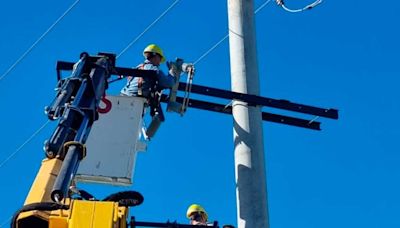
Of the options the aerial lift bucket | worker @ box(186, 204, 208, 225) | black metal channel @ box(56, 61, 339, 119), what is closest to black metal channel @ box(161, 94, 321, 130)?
black metal channel @ box(56, 61, 339, 119)

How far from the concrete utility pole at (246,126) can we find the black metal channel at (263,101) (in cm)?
7

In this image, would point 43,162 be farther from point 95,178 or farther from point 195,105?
point 195,105

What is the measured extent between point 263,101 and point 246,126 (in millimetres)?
368

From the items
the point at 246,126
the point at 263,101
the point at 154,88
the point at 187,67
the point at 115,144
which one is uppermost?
the point at 187,67

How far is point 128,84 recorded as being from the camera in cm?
760

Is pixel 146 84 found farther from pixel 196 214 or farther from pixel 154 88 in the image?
pixel 196 214

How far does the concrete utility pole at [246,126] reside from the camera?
20.5 ft

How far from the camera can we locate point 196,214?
30.6 feet

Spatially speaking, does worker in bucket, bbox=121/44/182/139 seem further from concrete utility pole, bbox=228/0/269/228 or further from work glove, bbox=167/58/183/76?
concrete utility pole, bbox=228/0/269/228

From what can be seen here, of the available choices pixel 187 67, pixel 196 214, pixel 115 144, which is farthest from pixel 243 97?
pixel 196 214

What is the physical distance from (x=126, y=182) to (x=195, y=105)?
4.76 ft

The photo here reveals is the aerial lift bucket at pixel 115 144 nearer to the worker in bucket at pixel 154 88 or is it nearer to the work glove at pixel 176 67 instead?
the worker in bucket at pixel 154 88

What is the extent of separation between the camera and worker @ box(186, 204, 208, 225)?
924 cm

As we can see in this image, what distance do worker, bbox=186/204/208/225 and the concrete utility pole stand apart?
8.32ft
